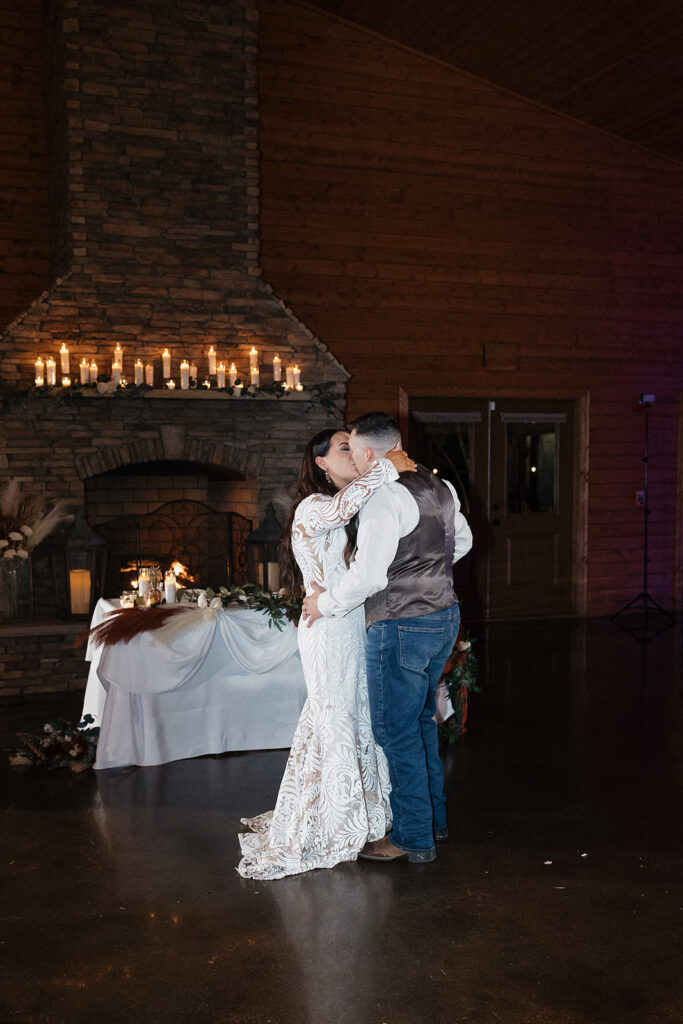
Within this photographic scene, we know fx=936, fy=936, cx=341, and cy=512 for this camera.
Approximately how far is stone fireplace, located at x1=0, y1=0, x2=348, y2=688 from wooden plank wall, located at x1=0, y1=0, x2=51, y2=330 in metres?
0.19

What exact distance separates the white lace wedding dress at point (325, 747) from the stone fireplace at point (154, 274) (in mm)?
3601

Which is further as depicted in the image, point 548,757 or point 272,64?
point 272,64

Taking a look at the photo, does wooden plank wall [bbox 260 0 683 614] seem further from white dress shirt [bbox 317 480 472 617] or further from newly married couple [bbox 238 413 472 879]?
white dress shirt [bbox 317 480 472 617]

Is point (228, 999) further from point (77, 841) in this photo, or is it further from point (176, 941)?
point (77, 841)

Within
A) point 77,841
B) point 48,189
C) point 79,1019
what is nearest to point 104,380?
point 48,189

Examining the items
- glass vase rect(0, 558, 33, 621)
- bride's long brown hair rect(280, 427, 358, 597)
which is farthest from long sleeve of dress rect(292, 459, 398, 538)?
glass vase rect(0, 558, 33, 621)

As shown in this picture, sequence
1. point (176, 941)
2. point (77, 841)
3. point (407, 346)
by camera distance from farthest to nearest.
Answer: point (407, 346) < point (77, 841) < point (176, 941)

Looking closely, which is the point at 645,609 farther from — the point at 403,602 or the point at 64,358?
the point at 403,602

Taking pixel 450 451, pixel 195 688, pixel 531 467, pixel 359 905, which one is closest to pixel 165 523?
pixel 450 451

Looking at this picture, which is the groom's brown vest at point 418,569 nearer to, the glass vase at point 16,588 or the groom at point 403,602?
the groom at point 403,602

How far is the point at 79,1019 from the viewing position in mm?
2480

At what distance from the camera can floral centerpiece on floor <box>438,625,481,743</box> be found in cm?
479

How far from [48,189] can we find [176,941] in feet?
19.7

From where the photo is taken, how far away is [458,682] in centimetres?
483
